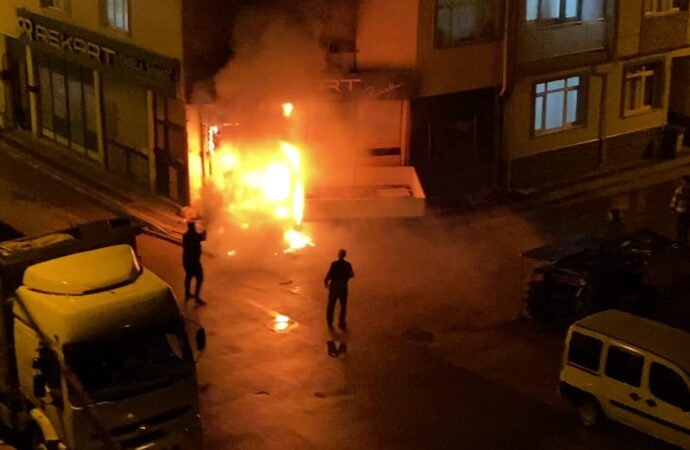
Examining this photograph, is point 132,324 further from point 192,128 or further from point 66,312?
point 192,128

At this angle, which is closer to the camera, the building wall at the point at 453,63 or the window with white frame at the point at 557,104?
the building wall at the point at 453,63

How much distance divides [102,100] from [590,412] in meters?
Result: 15.3

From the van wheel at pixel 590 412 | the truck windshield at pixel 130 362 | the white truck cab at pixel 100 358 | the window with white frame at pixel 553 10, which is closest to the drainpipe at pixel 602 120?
the window with white frame at pixel 553 10

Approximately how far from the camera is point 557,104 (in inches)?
1041

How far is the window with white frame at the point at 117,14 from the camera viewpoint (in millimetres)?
23406

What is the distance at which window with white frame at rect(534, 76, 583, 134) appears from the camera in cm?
2592

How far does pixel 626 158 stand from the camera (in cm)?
2806

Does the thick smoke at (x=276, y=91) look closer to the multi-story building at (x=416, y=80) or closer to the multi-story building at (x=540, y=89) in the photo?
the multi-story building at (x=416, y=80)

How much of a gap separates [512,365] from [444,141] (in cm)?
920

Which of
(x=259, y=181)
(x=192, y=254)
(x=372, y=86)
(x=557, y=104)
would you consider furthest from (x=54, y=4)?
(x=557, y=104)

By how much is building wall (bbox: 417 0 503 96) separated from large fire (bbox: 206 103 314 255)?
3120 mm

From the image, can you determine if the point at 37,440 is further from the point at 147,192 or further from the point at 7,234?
the point at 147,192

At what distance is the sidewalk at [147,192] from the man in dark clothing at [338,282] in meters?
5.05

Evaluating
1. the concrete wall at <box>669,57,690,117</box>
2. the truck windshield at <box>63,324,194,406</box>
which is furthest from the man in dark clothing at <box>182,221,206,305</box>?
the concrete wall at <box>669,57,690,117</box>
